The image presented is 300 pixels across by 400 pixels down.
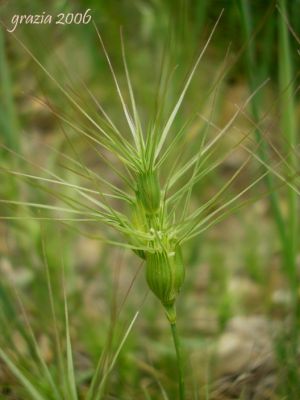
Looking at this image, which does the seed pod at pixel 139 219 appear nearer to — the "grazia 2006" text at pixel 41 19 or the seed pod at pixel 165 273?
the seed pod at pixel 165 273

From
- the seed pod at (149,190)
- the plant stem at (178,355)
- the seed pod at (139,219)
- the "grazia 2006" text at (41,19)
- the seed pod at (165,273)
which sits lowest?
the plant stem at (178,355)

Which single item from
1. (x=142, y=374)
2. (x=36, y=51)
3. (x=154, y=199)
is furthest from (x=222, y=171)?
(x=154, y=199)

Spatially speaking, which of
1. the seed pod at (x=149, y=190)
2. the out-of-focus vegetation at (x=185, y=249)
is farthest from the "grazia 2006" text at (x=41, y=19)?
the seed pod at (x=149, y=190)

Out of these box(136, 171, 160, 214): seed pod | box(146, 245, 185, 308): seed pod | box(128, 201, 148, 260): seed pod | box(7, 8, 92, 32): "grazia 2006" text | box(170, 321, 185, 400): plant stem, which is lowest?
box(170, 321, 185, 400): plant stem

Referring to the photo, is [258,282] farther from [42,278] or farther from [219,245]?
[42,278]

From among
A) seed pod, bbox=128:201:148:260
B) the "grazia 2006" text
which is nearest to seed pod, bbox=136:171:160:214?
seed pod, bbox=128:201:148:260

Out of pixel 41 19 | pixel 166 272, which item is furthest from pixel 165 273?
pixel 41 19

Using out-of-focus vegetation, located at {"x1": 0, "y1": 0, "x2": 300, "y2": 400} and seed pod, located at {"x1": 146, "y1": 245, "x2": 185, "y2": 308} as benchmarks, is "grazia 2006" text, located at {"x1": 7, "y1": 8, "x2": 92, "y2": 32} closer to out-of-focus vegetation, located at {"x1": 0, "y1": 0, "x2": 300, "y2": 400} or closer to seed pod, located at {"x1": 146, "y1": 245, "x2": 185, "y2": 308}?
out-of-focus vegetation, located at {"x1": 0, "y1": 0, "x2": 300, "y2": 400}
